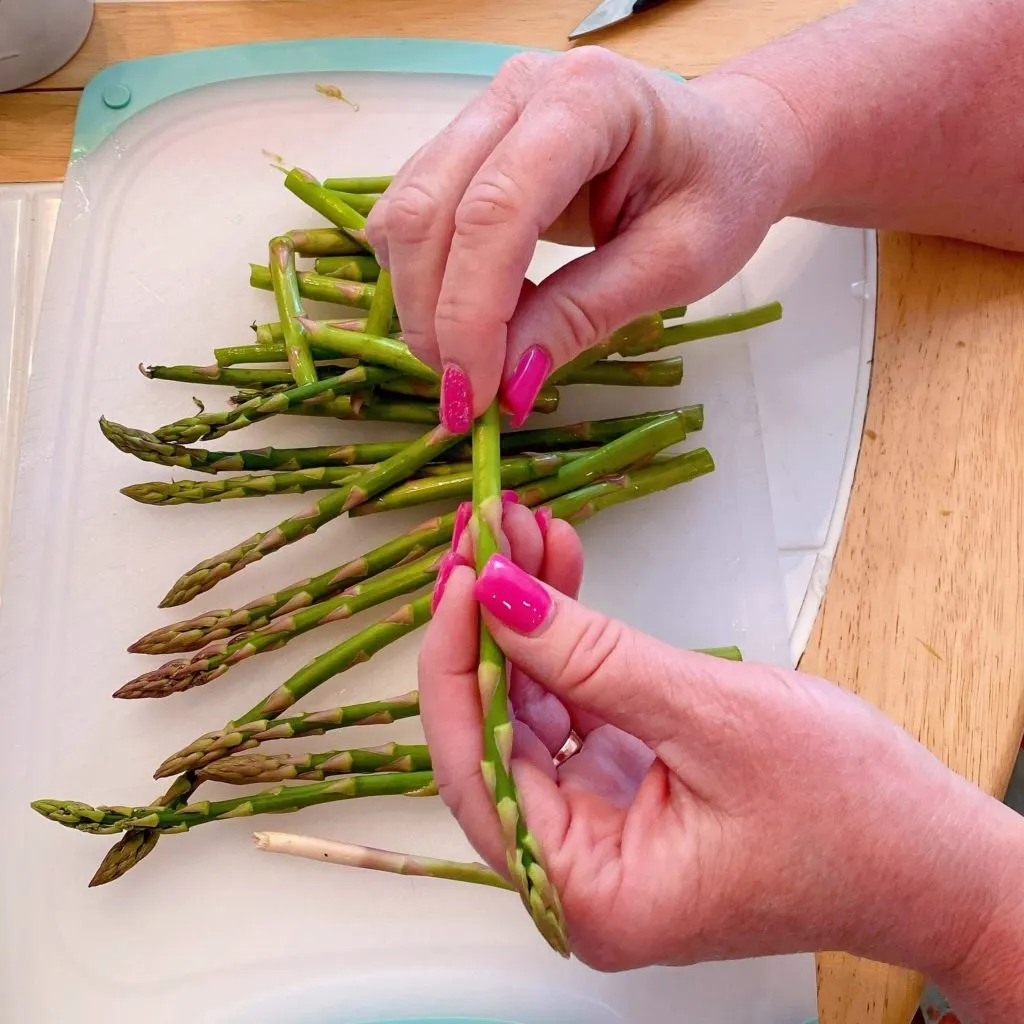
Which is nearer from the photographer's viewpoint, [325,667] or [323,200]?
[325,667]

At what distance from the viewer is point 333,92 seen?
1677 mm

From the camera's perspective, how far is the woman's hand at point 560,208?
3.23 ft

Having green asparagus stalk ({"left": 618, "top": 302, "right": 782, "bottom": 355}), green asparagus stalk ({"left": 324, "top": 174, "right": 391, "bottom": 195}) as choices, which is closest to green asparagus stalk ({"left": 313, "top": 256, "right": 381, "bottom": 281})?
green asparagus stalk ({"left": 324, "top": 174, "right": 391, "bottom": 195})

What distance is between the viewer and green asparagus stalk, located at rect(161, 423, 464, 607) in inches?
55.7

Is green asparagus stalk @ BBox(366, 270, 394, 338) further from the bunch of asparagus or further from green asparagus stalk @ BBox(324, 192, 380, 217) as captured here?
green asparagus stalk @ BBox(324, 192, 380, 217)

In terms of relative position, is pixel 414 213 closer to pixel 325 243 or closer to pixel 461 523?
pixel 461 523

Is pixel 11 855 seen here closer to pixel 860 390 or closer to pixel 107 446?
pixel 107 446

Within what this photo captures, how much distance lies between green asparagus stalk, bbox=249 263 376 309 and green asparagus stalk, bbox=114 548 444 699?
1.46ft

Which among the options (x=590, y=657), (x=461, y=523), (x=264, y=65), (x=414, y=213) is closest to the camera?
(x=590, y=657)

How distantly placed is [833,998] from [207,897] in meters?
0.92

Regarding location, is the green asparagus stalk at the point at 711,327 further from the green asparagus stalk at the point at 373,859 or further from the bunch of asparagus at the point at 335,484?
the green asparagus stalk at the point at 373,859

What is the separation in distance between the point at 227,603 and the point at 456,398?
67 centimetres

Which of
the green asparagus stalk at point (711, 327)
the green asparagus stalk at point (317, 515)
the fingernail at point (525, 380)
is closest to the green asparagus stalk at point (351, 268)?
the green asparagus stalk at point (317, 515)

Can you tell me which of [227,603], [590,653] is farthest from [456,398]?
[227,603]
